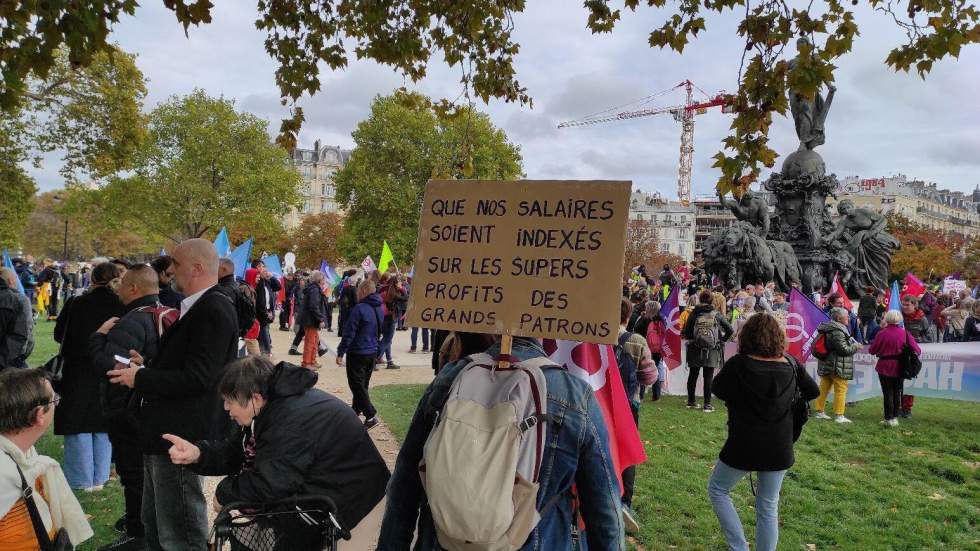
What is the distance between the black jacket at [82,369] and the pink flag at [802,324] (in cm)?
881

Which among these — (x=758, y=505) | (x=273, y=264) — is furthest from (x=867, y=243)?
(x=758, y=505)

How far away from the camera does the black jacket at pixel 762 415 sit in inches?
173

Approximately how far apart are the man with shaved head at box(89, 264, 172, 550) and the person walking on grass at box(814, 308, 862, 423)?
8188 mm

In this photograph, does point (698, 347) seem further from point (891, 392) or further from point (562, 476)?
point (562, 476)

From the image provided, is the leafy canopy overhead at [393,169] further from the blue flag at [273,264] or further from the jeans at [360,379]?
the jeans at [360,379]

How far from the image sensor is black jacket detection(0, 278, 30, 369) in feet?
21.3

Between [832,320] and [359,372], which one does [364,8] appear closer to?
[359,372]

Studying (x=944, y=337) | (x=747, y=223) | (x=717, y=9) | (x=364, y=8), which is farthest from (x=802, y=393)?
(x=747, y=223)

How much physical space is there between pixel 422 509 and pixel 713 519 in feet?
13.0

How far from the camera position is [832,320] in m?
9.55

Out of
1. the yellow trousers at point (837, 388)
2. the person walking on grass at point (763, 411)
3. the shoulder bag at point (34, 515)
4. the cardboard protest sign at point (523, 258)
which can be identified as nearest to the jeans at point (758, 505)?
the person walking on grass at point (763, 411)

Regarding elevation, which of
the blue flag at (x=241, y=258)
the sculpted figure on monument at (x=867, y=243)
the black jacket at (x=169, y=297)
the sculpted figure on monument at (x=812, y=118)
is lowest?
the black jacket at (x=169, y=297)

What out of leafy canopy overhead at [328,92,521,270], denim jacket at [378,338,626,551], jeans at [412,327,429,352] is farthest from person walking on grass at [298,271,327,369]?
leafy canopy overhead at [328,92,521,270]

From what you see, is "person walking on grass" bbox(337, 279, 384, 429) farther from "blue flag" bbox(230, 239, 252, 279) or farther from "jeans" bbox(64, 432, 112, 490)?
"blue flag" bbox(230, 239, 252, 279)
